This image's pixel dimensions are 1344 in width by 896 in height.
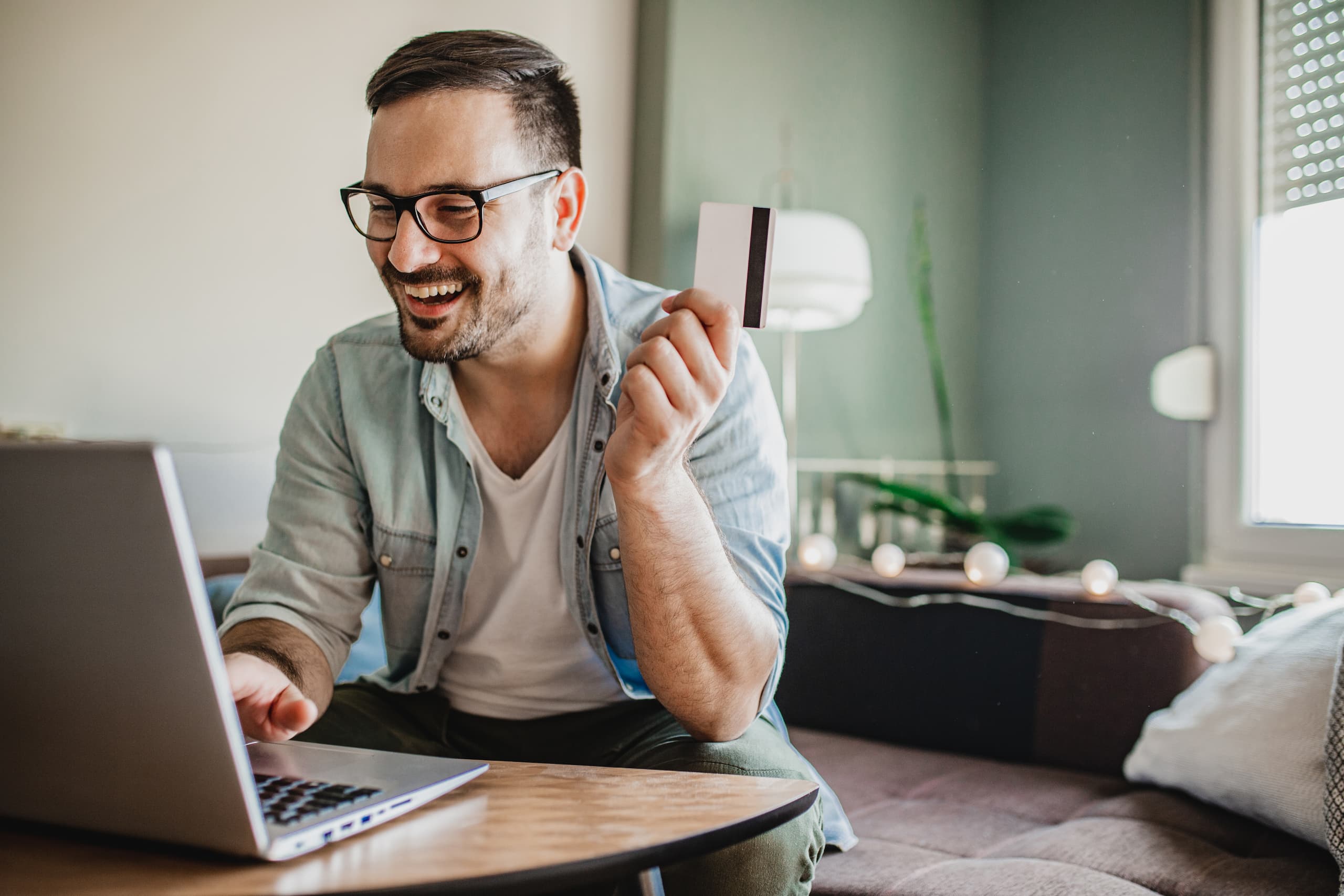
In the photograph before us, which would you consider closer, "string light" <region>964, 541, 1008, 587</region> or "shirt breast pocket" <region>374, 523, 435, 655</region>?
"shirt breast pocket" <region>374, 523, 435, 655</region>

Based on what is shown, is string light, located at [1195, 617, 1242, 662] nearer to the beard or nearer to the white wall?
the beard

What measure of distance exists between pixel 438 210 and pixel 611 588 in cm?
46

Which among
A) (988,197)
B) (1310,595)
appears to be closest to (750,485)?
(1310,595)

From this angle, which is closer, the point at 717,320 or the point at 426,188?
the point at 717,320

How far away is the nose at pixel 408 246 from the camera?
43.4 inches

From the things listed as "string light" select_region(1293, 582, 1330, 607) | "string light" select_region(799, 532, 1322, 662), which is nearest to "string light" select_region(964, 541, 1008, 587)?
"string light" select_region(799, 532, 1322, 662)

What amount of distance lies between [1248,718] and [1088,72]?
2.12m

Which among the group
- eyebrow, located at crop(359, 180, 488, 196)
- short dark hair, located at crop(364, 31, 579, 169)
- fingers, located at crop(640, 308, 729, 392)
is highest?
short dark hair, located at crop(364, 31, 579, 169)

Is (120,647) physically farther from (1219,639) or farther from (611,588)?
(1219,639)

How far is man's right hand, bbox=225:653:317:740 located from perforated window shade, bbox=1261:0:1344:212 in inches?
92.6

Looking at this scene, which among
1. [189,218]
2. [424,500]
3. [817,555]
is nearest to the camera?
[424,500]

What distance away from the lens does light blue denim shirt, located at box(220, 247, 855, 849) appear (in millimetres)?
1109

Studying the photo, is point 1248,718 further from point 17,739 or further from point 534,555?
point 17,739

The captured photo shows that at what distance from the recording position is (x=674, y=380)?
2.66ft
